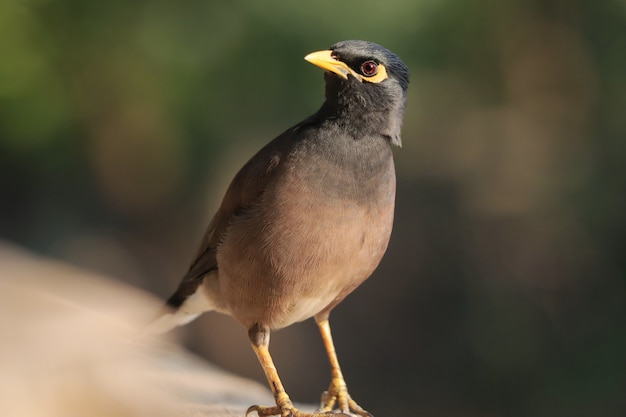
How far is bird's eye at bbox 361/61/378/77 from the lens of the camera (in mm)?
3582

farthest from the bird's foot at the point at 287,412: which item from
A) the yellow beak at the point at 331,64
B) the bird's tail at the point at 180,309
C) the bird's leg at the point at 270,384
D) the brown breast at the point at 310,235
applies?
the yellow beak at the point at 331,64

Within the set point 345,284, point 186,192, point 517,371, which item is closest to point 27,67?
point 186,192

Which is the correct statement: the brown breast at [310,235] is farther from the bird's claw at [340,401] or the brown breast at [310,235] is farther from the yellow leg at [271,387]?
the bird's claw at [340,401]

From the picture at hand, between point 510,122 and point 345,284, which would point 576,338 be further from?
point 345,284

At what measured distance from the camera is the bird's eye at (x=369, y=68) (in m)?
3.58

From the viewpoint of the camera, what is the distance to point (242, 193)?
381cm

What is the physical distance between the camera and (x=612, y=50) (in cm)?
796

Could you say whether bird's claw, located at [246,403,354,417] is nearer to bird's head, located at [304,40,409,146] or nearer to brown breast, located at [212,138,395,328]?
→ brown breast, located at [212,138,395,328]

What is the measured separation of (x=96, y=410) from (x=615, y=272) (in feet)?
19.5

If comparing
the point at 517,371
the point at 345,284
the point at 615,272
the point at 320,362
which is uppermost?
the point at 345,284

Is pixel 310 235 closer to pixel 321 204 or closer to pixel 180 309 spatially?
pixel 321 204

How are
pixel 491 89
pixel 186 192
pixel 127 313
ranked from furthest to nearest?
1. pixel 186 192
2. pixel 491 89
3. pixel 127 313

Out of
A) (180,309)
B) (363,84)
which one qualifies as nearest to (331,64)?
(363,84)

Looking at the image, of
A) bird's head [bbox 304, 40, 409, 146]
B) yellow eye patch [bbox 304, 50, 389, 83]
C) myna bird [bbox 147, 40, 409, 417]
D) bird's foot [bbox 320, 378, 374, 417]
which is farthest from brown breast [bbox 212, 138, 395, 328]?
bird's foot [bbox 320, 378, 374, 417]
